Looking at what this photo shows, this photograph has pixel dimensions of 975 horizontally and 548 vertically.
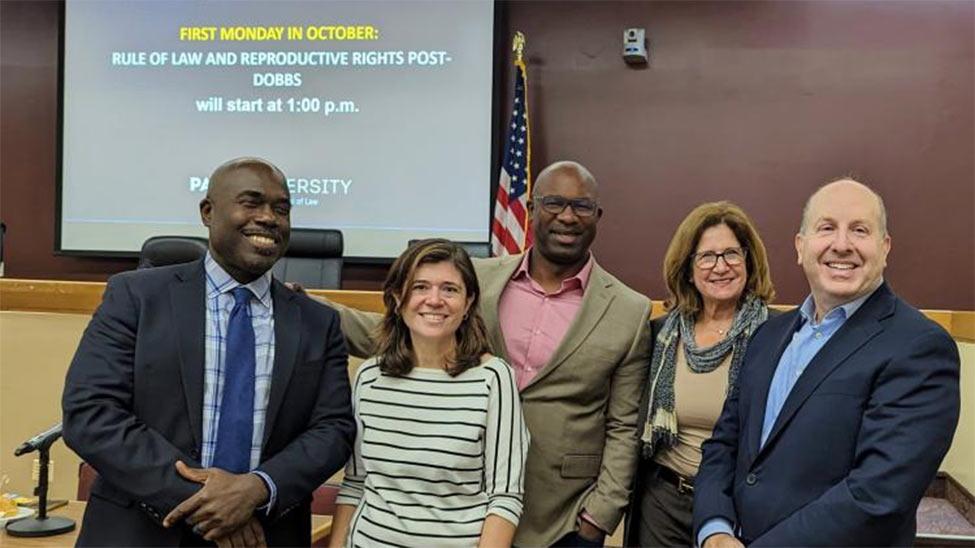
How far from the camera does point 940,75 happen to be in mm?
5469

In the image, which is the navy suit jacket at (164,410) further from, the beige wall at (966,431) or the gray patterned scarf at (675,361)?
the beige wall at (966,431)

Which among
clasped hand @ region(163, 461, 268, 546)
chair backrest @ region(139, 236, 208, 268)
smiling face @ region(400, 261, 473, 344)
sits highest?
chair backrest @ region(139, 236, 208, 268)

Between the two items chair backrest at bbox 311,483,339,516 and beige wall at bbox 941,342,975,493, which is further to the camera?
beige wall at bbox 941,342,975,493

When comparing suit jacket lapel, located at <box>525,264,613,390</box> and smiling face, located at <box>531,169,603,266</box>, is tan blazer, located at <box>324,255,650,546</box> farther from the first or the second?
smiling face, located at <box>531,169,603,266</box>

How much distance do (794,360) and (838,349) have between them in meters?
0.12

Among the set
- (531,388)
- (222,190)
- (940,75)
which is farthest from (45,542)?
(940,75)

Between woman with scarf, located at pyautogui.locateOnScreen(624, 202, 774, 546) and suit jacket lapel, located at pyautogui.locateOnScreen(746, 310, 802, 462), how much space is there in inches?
10.4

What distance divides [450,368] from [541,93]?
4101 mm

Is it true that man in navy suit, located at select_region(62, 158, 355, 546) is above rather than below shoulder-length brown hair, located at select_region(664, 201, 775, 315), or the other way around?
below

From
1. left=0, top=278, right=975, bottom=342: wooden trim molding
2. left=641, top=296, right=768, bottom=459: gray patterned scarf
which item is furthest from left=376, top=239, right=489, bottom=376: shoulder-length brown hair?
left=0, top=278, right=975, bottom=342: wooden trim molding

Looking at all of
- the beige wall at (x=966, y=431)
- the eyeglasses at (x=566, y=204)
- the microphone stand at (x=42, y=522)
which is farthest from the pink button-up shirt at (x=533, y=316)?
the beige wall at (x=966, y=431)

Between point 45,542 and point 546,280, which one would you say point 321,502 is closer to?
point 45,542

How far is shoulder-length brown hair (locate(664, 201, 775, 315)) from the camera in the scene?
94.0 inches

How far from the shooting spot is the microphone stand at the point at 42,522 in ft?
7.81
